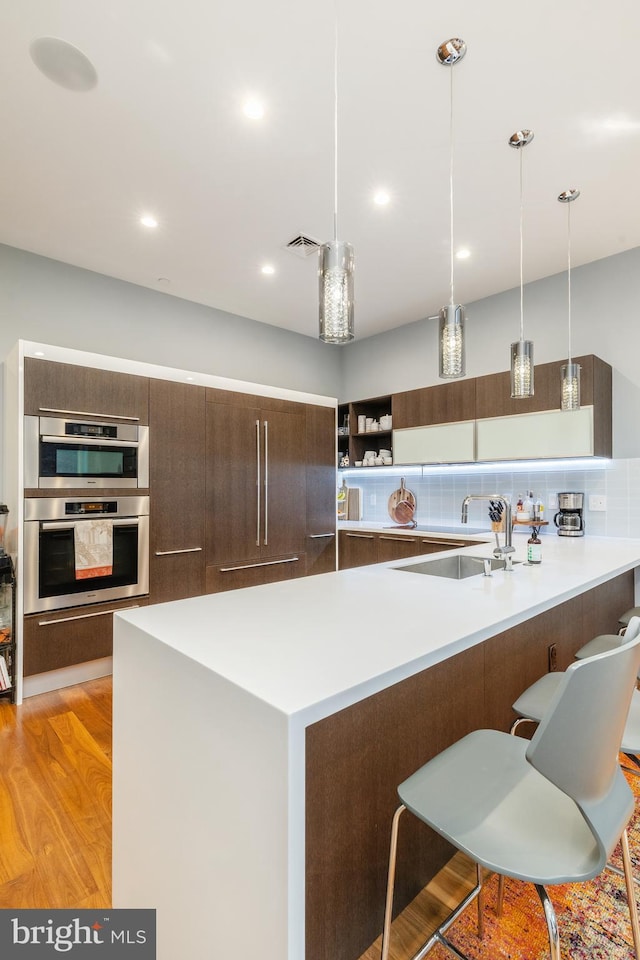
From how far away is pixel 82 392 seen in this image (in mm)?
2920

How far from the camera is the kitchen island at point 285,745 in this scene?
825mm

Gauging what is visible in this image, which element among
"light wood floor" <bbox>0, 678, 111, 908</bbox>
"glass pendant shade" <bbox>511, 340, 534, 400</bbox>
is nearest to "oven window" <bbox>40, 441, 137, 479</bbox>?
"light wood floor" <bbox>0, 678, 111, 908</bbox>

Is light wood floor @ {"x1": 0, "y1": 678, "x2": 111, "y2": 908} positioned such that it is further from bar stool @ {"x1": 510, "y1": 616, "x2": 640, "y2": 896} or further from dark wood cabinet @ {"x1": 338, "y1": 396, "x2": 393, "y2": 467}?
dark wood cabinet @ {"x1": 338, "y1": 396, "x2": 393, "y2": 467}

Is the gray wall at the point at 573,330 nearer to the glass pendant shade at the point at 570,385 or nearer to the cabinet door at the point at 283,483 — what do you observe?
the glass pendant shade at the point at 570,385

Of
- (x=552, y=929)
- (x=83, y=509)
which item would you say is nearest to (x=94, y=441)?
(x=83, y=509)

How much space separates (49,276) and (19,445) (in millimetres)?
1417

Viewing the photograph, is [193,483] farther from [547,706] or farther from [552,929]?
[552,929]

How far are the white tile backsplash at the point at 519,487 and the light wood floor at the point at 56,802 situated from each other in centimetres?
317

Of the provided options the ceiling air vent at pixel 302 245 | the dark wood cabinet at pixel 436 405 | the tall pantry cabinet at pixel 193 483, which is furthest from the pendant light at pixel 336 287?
the dark wood cabinet at pixel 436 405

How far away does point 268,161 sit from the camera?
7.64 feet

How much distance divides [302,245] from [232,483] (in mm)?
1761

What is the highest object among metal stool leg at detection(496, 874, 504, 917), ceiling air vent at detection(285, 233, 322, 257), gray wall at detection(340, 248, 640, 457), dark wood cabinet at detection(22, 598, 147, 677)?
ceiling air vent at detection(285, 233, 322, 257)

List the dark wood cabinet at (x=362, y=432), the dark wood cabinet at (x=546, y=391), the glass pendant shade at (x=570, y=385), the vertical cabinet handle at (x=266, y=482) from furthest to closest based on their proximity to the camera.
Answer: the dark wood cabinet at (x=362, y=432), the vertical cabinet handle at (x=266, y=482), the dark wood cabinet at (x=546, y=391), the glass pendant shade at (x=570, y=385)

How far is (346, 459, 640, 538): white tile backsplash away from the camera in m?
3.37
